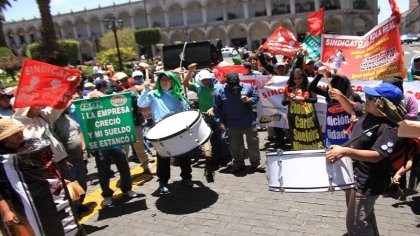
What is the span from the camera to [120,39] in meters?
48.2

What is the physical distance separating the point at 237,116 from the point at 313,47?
3479mm

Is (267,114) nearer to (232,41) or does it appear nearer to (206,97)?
(206,97)

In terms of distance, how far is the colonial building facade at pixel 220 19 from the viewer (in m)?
53.1

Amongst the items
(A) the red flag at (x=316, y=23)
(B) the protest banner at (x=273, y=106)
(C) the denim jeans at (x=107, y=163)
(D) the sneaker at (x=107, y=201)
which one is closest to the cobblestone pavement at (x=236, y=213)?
(D) the sneaker at (x=107, y=201)

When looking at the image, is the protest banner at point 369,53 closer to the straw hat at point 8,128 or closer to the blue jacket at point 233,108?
the blue jacket at point 233,108

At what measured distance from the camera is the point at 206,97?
691cm

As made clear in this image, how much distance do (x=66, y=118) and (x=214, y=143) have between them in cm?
273

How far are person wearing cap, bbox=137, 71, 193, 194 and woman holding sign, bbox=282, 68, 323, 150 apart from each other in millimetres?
1679

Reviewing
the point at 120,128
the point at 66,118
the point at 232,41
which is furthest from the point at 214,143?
the point at 232,41

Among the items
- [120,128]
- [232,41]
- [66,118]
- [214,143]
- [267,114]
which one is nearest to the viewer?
[66,118]

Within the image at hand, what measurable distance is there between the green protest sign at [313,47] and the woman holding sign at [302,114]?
3.03 meters

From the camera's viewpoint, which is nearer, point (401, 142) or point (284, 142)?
point (401, 142)

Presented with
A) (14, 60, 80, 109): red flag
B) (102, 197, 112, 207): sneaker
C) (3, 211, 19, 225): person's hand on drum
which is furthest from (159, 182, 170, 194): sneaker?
(3, 211, 19, 225): person's hand on drum

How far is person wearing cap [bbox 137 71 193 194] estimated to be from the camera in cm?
570
